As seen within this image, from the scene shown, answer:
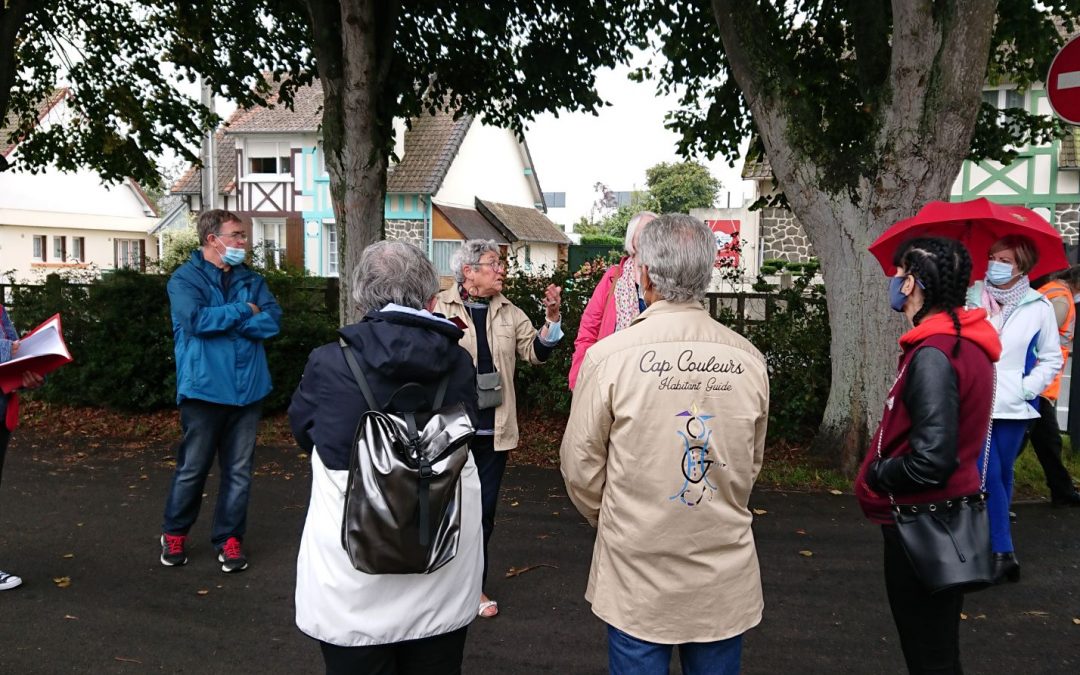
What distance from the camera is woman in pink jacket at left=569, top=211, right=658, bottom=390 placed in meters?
4.30

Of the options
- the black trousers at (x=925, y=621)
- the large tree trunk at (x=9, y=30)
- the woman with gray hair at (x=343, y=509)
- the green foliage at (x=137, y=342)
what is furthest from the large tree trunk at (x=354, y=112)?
the black trousers at (x=925, y=621)

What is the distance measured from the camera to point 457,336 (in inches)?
108

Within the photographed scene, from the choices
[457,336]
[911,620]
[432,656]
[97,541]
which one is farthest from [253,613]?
[911,620]

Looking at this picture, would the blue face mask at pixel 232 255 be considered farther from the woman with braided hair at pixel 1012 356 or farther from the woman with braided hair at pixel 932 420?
the woman with braided hair at pixel 1012 356

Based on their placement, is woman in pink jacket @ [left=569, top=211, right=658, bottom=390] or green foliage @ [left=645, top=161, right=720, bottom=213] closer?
woman in pink jacket @ [left=569, top=211, right=658, bottom=390]

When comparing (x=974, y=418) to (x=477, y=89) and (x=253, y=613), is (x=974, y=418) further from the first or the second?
(x=477, y=89)

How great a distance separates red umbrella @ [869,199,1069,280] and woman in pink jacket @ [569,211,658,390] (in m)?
1.12

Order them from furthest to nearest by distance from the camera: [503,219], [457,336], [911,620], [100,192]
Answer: [100,192]
[503,219]
[911,620]
[457,336]

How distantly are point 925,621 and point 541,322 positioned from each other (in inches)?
243

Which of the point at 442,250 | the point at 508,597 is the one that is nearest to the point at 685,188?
the point at 442,250

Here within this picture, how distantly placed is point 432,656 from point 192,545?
351 cm

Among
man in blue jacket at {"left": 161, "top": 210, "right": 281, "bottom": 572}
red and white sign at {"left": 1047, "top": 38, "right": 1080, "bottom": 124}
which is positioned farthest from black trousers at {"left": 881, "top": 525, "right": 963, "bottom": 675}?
red and white sign at {"left": 1047, "top": 38, "right": 1080, "bottom": 124}

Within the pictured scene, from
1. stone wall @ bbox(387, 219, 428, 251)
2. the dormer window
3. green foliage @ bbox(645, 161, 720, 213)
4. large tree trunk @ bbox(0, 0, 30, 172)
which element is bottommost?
stone wall @ bbox(387, 219, 428, 251)

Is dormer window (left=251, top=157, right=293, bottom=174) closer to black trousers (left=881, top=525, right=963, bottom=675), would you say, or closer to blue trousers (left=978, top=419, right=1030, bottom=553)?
blue trousers (left=978, top=419, right=1030, bottom=553)
